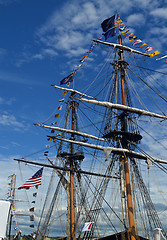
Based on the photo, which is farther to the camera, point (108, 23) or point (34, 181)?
point (34, 181)

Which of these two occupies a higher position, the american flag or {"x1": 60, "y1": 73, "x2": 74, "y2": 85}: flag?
{"x1": 60, "y1": 73, "x2": 74, "y2": 85}: flag

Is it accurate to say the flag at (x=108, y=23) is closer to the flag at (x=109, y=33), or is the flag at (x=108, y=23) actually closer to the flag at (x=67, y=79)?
the flag at (x=109, y=33)

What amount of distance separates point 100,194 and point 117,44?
17.4 m

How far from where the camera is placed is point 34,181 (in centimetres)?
3728

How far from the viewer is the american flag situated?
36.6 meters

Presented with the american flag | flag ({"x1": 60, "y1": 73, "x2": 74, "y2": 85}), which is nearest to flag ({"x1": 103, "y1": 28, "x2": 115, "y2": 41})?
flag ({"x1": 60, "y1": 73, "x2": 74, "y2": 85})

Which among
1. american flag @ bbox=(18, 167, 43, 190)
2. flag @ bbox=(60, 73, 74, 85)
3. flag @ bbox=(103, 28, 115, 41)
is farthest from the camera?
flag @ bbox=(60, 73, 74, 85)

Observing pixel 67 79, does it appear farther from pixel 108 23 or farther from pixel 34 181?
pixel 34 181

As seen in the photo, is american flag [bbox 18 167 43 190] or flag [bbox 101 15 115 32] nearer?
flag [bbox 101 15 115 32]

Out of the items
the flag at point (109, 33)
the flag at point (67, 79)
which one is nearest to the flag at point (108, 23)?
the flag at point (109, 33)

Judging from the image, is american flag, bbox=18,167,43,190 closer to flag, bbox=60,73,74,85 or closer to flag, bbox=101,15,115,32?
flag, bbox=60,73,74,85

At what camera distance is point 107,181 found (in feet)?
92.2

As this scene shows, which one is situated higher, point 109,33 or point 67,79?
point 67,79

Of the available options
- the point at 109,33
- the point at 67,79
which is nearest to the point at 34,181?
the point at 67,79
